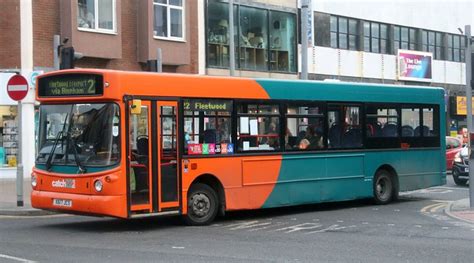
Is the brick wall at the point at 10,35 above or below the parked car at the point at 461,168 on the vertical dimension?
above

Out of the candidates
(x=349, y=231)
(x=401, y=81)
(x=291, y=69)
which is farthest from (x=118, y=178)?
(x=401, y=81)

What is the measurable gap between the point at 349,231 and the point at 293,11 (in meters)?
22.2

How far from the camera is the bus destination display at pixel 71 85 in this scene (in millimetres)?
11895

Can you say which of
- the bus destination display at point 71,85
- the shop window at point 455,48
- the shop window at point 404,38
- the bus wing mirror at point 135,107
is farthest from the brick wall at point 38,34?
the shop window at point 455,48

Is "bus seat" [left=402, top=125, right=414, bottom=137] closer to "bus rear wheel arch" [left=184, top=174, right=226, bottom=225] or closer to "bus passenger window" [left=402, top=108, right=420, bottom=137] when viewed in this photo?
"bus passenger window" [left=402, top=108, right=420, bottom=137]

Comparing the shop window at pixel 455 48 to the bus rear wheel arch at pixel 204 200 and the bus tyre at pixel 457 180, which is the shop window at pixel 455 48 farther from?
the bus rear wheel arch at pixel 204 200

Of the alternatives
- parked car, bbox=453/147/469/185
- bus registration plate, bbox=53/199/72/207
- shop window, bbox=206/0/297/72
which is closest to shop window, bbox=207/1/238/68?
shop window, bbox=206/0/297/72

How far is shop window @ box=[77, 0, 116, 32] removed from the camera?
24469 millimetres

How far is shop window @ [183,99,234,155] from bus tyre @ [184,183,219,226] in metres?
0.72

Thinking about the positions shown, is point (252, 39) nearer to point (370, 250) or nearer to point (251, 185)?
point (251, 185)

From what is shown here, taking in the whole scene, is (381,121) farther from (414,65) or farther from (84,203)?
(414,65)

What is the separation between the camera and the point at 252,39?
31.0m

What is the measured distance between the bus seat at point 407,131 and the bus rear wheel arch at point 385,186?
97cm

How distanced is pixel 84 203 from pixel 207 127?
9.19ft
